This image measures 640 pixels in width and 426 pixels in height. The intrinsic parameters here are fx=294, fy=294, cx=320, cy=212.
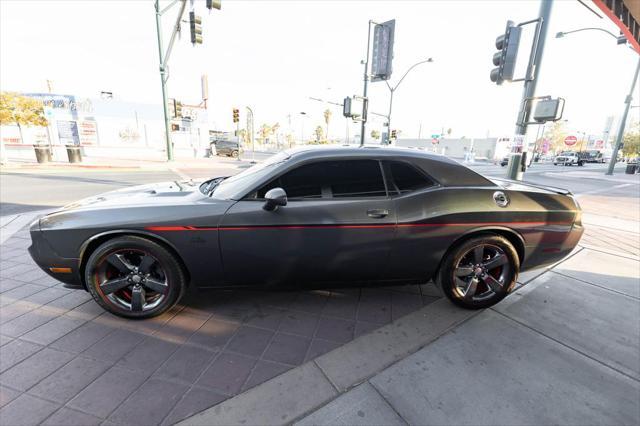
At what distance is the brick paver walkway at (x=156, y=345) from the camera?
179 cm

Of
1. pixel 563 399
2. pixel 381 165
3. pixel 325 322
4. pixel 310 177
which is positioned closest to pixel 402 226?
pixel 381 165

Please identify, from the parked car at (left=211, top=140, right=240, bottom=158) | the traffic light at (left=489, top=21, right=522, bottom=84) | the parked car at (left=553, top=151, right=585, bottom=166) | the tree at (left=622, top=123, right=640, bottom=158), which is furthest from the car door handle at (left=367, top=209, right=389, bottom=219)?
the tree at (left=622, top=123, right=640, bottom=158)

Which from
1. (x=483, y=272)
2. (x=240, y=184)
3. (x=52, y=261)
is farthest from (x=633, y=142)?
(x=52, y=261)

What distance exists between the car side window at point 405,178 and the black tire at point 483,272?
0.68 m

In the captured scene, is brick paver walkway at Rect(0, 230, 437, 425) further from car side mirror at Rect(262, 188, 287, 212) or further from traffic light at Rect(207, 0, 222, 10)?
traffic light at Rect(207, 0, 222, 10)

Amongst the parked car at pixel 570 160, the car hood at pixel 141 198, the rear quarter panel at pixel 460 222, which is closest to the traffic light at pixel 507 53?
the rear quarter panel at pixel 460 222

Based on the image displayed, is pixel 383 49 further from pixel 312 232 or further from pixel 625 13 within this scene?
pixel 312 232

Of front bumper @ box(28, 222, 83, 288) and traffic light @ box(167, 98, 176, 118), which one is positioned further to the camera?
traffic light @ box(167, 98, 176, 118)

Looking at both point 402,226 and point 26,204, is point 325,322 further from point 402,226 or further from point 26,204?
point 26,204

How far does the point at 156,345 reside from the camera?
229 cm

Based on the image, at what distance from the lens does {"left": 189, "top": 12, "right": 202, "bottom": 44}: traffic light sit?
9336 millimetres

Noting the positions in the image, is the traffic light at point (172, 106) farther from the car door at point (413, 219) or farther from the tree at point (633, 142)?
the tree at point (633, 142)

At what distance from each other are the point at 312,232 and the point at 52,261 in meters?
2.19

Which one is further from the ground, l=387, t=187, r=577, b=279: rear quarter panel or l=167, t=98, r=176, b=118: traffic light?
l=167, t=98, r=176, b=118: traffic light
